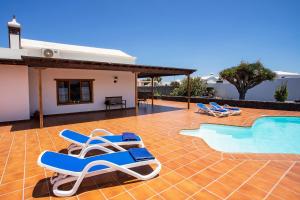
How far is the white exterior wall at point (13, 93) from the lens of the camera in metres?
8.06

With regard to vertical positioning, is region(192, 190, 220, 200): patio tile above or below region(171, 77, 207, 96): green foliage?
below

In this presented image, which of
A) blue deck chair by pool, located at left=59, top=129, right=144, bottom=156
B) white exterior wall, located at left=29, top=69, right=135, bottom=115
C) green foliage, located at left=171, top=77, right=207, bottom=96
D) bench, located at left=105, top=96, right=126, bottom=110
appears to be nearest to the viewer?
blue deck chair by pool, located at left=59, top=129, right=144, bottom=156

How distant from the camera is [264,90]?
69.2ft

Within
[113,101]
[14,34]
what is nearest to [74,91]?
[113,101]

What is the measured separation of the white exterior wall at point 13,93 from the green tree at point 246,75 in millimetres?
20570

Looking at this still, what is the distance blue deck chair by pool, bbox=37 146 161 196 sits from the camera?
9.20 feet

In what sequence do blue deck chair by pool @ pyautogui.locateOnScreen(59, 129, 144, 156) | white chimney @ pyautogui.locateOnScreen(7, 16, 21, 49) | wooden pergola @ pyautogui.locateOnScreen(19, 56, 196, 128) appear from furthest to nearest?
white chimney @ pyautogui.locateOnScreen(7, 16, 21, 49) < wooden pergola @ pyautogui.locateOnScreen(19, 56, 196, 128) < blue deck chair by pool @ pyautogui.locateOnScreen(59, 129, 144, 156)

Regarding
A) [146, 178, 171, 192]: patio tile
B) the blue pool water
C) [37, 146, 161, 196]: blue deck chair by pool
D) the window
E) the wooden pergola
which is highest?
the wooden pergola

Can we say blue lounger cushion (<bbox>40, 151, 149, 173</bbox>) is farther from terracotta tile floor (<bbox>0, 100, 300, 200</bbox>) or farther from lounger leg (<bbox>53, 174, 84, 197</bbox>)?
terracotta tile floor (<bbox>0, 100, 300, 200</bbox>)

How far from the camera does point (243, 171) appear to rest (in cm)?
362

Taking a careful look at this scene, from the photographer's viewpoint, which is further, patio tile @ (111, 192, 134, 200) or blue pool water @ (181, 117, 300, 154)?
blue pool water @ (181, 117, 300, 154)

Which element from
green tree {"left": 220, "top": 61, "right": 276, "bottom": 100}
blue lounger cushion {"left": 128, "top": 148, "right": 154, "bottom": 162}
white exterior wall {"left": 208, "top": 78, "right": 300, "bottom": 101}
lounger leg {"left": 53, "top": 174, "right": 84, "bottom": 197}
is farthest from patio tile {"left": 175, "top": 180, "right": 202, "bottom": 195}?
white exterior wall {"left": 208, "top": 78, "right": 300, "bottom": 101}

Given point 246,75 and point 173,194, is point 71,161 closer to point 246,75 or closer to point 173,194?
point 173,194

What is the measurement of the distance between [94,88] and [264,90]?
2027 cm
